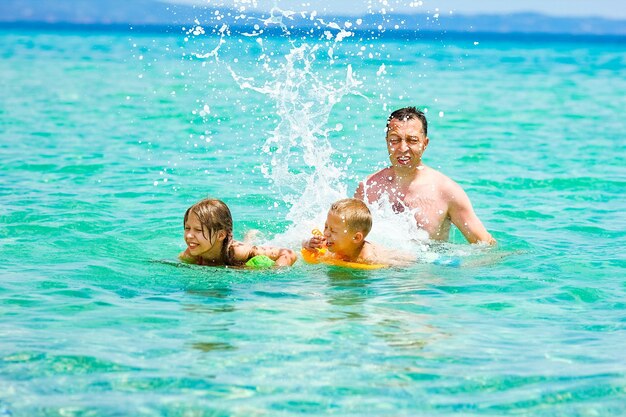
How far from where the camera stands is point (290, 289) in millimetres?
6355

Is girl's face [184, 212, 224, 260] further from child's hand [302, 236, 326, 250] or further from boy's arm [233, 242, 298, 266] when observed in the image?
child's hand [302, 236, 326, 250]

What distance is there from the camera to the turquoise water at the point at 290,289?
4.57m

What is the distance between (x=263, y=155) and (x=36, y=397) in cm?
846

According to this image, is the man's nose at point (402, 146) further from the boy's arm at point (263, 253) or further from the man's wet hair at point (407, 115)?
the boy's arm at point (263, 253)

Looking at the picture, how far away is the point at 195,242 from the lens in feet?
21.7

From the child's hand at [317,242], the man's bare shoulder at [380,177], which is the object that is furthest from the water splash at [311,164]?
the child's hand at [317,242]

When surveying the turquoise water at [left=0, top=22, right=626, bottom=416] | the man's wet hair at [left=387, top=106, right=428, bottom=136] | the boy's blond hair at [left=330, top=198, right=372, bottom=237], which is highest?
the man's wet hair at [left=387, top=106, right=428, bottom=136]

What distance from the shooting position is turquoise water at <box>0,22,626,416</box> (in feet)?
15.0

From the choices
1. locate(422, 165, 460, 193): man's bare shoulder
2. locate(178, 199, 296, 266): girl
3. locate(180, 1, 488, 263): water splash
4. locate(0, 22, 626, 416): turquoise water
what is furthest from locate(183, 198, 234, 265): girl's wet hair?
locate(422, 165, 460, 193): man's bare shoulder

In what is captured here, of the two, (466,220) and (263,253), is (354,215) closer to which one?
(263,253)

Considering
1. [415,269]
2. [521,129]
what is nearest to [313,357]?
[415,269]

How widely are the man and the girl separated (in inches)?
→ 51.6

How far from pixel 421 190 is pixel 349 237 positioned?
4.12 feet

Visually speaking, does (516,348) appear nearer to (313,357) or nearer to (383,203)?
(313,357)
